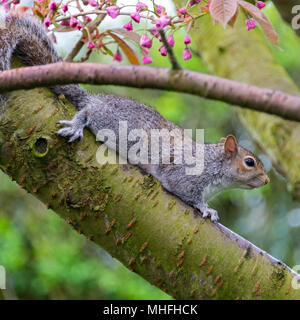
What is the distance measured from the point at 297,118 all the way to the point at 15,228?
4421mm

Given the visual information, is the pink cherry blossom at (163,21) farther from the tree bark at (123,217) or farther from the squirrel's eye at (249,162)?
the squirrel's eye at (249,162)

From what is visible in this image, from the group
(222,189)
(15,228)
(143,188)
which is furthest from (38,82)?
(15,228)

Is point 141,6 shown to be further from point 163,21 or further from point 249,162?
point 249,162

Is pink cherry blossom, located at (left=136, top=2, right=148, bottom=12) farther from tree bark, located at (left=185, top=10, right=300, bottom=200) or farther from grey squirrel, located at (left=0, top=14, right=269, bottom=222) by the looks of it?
tree bark, located at (left=185, top=10, right=300, bottom=200)

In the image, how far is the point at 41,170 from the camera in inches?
58.2

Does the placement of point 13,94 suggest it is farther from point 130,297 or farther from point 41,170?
point 130,297

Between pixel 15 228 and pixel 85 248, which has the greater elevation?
pixel 15 228

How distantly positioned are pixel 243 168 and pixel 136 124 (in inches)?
25.5

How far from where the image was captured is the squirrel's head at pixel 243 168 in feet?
7.80

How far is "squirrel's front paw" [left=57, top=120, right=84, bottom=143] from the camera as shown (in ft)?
4.88

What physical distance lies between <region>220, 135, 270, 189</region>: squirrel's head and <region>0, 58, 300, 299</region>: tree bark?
0.87 meters

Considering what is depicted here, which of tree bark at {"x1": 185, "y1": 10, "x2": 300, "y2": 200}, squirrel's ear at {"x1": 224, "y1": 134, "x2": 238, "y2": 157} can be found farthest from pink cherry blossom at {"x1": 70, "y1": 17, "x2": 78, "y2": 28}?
squirrel's ear at {"x1": 224, "y1": 134, "x2": 238, "y2": 157}

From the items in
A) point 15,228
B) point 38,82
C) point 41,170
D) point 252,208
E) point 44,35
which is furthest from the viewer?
point 252,208

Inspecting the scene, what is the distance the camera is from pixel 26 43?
174 cm
